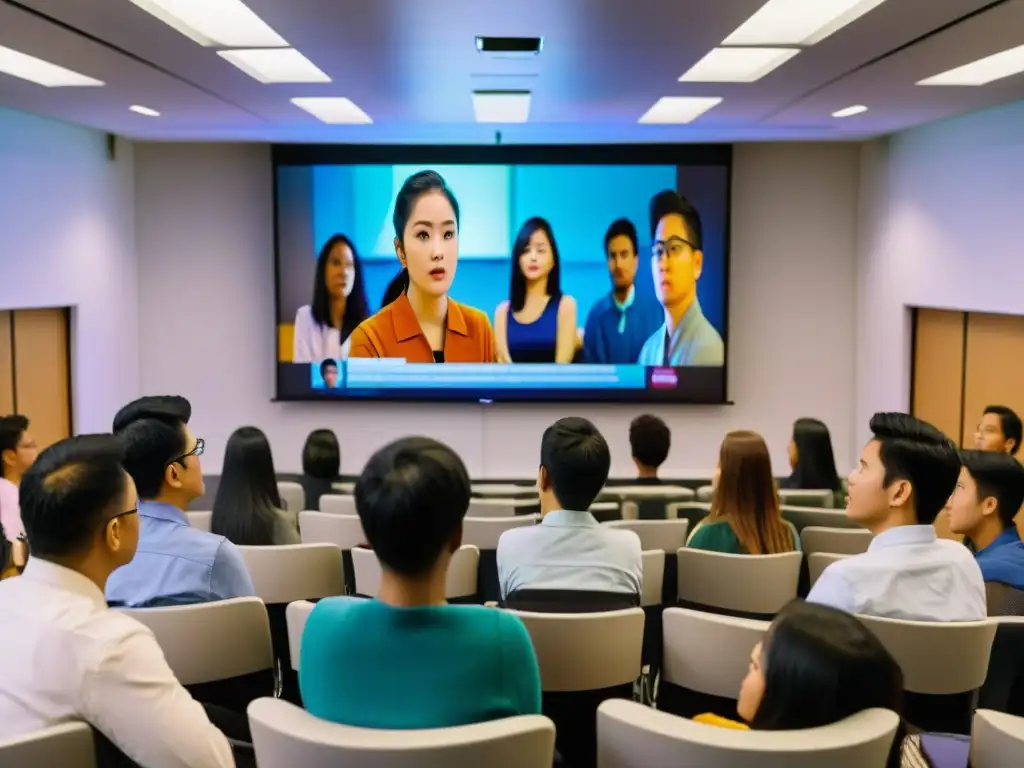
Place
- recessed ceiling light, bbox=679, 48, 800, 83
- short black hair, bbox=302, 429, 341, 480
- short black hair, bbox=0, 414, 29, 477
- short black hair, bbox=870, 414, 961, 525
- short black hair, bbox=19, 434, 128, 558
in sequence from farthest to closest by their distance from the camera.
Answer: short black hair, bbox=302, 429, 341, 480 → recessed ceiling light, bbox=679, 48, 800, 83 → short black hair, bbox=0, 414, 29, 477 → short black hair, bbox=870, 414, 961, 525 → short black hair, bbox=19, 434, 128, 558

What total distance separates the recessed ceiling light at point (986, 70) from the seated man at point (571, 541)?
354 centimetres

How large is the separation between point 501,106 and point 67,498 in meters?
5.61

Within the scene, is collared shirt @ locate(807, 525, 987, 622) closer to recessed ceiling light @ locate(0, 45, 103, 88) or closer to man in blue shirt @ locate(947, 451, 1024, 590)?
man in blue shirt @ locate(947, 451, 1024, 590)

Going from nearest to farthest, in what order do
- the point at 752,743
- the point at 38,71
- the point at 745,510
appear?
1. the point at 752,743
2. the point at 745,510
3. the point at 38,71

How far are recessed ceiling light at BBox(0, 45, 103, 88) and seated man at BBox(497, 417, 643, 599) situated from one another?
155 inches

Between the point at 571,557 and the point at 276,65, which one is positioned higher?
the point at 276,65

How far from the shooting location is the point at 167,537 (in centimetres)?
289

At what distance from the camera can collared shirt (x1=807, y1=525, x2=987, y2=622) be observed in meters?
2.61

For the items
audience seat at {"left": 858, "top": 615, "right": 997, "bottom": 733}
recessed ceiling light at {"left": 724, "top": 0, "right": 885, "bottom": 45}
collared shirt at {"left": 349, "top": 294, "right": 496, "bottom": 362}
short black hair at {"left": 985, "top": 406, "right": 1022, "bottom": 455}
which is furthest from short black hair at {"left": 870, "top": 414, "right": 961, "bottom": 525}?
collared shirt at {"left": 349, "top": 294, "right": 496, "bottom": 362}

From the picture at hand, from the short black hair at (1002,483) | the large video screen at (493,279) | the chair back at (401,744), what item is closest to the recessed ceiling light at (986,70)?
the short black hair at (1002,483)

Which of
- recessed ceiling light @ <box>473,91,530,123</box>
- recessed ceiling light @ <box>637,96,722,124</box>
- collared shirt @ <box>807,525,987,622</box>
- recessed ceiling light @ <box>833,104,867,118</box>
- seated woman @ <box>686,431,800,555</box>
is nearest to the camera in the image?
collared shirt @ <box>807,525,987,622</box>

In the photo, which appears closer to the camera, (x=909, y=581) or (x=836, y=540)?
(x=909, y=581)

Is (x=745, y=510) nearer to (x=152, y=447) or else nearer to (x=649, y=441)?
(x=649, y=441)

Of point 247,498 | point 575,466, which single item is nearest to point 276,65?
point 247,498
